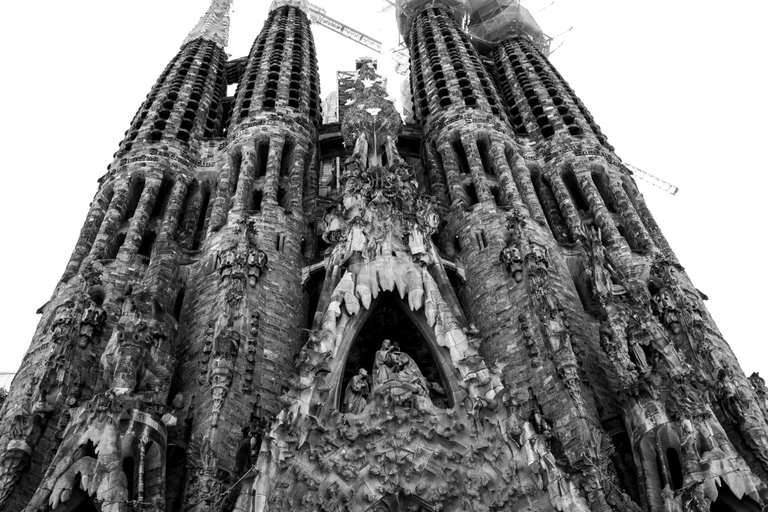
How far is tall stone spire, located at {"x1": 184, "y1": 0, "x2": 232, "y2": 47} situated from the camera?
34506mm

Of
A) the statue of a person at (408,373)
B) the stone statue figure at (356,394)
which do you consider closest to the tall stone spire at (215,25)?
the statue of a person at (408,373)

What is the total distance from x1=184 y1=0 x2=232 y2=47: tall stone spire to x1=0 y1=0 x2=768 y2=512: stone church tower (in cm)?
771

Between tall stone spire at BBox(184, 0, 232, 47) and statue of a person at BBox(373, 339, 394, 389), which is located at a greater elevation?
tall stone spire at BBox(184, 0, 232, 47)

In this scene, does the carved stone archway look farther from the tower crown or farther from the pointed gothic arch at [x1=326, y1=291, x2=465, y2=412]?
the tower crown

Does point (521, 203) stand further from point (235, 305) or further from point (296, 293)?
point (235, 305)

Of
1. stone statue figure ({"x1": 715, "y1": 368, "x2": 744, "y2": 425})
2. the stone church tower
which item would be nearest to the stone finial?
the stone church tower

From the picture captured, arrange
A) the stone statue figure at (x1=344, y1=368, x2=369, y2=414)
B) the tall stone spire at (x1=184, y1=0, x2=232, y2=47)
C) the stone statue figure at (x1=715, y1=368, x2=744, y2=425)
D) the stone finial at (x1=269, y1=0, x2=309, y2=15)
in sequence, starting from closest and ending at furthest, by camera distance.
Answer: the stone statue figure at (x1=344, y1=368, x2=369, y2=414) → the stone statue figure at (x1=715, y1=368, x2=744, y2=425) → the tall stone spire at (x1=184, y1=0, x2=232, y2=47) → the stone finial at (x1=269, y1=0, x2=309, y2=15)

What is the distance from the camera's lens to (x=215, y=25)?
118ft

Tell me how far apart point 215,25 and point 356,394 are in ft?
85.7

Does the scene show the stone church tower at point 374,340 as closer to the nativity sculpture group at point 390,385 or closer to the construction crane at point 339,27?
the nativity sculpture group at point 390,385

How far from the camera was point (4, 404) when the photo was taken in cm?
1645

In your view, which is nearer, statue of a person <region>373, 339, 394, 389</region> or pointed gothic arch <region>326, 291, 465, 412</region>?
pointed gothic arch <region>326, 291, 465, 412</region>

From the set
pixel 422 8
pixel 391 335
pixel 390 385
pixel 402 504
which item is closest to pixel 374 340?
pixel 391 335

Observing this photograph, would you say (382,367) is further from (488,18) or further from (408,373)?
(488,18)
